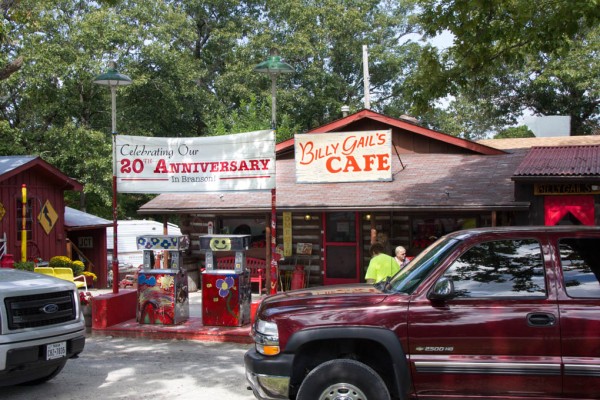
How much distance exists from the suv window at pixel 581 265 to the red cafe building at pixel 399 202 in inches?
302

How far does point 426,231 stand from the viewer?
51.4 ft

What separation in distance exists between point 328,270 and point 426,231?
9.20 ft

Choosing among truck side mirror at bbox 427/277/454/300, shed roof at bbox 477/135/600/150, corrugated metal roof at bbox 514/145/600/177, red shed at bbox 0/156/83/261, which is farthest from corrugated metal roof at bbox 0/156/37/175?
shed roof at bbox 477/135/600/150

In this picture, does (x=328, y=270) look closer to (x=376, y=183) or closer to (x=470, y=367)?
(x=376, y=183)

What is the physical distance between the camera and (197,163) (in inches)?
436

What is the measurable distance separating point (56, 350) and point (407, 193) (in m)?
9.58

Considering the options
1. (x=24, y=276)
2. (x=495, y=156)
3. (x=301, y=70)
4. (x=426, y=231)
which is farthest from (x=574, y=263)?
(x=301, y=70)

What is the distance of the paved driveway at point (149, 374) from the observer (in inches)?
273

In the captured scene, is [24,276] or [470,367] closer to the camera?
[470,367]

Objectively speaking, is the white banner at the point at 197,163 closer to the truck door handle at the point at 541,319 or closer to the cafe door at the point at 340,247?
the cafe door at the point at 340,247

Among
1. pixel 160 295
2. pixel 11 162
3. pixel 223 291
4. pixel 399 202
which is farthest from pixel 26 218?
pixel 399 202

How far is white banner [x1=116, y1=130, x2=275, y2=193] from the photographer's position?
35.0 ft

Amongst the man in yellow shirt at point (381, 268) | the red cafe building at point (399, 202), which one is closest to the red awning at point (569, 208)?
the red cafe building at point (399, 202)

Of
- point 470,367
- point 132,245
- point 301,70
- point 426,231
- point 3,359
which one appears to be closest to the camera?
Result: point 470,367
